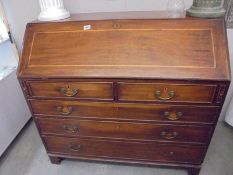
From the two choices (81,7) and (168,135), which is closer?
(168,135)

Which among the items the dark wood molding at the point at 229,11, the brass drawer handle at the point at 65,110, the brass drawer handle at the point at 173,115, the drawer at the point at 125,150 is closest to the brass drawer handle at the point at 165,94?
the brass drawer handle at the point at 173,115

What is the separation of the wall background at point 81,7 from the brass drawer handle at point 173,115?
83 cm

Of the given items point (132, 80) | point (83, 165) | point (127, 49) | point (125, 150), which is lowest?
point (83, 165)

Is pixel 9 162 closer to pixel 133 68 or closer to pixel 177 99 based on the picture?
pixel 133 68

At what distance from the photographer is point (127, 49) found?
1098 mm

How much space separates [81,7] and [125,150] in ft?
3.80

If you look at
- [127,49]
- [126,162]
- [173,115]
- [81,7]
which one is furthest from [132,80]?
[81,7]

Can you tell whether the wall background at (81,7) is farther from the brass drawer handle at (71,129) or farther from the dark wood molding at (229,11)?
the brass drawer handle at (71,129)

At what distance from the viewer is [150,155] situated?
137cm

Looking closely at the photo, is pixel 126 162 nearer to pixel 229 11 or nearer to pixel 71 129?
pixel 71 129

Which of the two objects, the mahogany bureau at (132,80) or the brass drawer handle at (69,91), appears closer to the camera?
the mahogany bureau at (132,80)

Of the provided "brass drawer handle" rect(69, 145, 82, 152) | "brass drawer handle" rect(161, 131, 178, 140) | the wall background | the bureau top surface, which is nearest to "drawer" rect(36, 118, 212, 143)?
"brass drawer handle" rect(161, 131, 178, 140)

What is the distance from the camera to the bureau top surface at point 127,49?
40.1 inches

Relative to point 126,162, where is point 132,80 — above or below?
above
